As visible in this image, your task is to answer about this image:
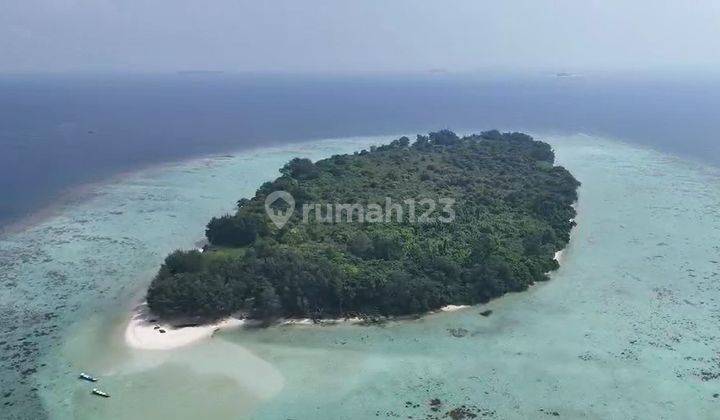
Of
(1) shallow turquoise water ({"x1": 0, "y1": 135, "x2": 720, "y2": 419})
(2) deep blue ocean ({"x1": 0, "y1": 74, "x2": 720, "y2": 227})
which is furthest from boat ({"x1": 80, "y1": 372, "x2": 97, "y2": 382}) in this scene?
A: (2) deep blue ocean ({"x1": 0, "y1": 74, "x2": 720, "y2": 227})

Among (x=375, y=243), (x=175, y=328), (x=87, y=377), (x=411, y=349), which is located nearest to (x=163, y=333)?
(x=175, y=328)

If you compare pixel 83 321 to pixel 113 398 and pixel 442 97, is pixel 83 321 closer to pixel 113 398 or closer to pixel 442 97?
pixel 113 398
